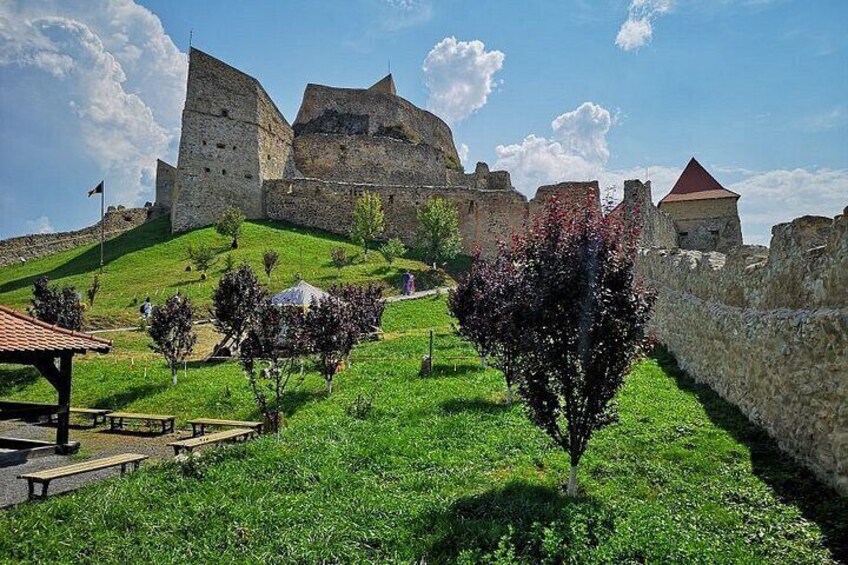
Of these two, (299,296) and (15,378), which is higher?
(299,296)

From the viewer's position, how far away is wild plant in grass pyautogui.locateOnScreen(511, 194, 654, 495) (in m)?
6.33

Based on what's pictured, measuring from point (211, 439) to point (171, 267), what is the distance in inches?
916

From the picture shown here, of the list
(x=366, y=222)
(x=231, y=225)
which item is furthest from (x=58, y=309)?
(x=366, y=222)

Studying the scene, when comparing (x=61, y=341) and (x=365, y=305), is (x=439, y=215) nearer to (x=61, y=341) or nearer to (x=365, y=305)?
(x=365, y=305)

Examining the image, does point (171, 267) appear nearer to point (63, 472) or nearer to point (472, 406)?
point (472, 406)

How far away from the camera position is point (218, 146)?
130 ft

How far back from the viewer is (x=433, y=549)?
18.1 ft

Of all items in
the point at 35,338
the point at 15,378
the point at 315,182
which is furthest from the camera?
the point at 315,182

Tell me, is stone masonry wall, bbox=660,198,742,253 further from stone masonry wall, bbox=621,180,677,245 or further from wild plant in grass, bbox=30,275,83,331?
wild plant in grass, bbox=30,275,83,331

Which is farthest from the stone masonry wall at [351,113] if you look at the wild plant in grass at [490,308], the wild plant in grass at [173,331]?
the wild plant in grass at [490,308]

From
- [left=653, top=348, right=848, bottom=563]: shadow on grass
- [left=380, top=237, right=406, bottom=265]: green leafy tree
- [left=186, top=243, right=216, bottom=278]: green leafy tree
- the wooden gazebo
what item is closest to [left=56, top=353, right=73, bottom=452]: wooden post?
the wooden gazebo

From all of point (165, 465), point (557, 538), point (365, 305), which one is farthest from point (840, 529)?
point (365, 305)

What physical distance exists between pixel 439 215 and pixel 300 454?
28.2m

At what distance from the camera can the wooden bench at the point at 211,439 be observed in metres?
9.05
